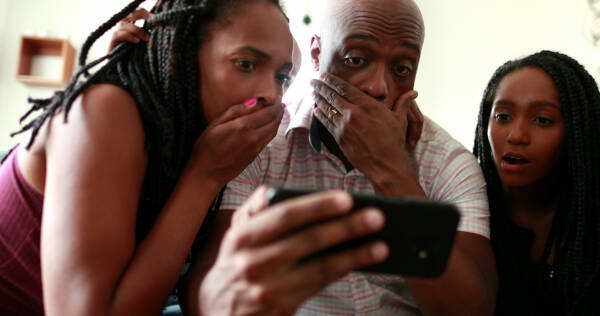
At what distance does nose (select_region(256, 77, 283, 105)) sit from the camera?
947mm

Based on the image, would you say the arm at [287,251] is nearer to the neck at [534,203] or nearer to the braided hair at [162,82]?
the braided hair at [162,82]

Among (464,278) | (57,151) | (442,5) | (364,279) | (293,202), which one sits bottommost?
(364,279)

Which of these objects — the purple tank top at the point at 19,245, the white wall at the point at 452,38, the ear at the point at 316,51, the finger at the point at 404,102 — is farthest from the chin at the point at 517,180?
the white wall at the point at 452,38

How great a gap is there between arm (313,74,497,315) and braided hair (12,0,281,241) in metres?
0.36

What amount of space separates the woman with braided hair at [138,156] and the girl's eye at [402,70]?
36 cm

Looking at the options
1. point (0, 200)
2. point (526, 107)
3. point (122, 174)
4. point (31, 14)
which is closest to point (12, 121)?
point (31, 14)

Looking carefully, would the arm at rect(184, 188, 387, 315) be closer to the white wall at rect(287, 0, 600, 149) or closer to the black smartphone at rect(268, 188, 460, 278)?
the black smartphone at rect(268, 188, 460, 278)

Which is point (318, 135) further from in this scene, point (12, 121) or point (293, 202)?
point (12, 121)

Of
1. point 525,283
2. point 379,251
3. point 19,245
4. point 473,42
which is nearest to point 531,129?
point 525,283

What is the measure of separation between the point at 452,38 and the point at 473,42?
0.21 m

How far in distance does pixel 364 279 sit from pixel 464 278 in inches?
10.4

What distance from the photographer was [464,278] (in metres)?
0.95

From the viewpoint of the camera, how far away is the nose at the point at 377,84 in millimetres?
1189

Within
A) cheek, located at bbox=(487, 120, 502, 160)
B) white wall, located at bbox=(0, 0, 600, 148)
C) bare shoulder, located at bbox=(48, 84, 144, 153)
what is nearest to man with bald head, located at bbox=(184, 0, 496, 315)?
cheek, located at bbox=(487, 120, 502, 160)
